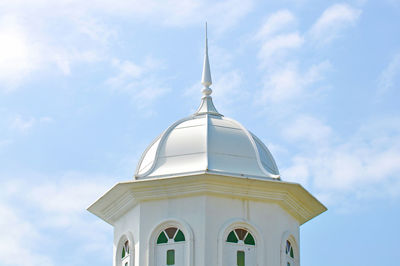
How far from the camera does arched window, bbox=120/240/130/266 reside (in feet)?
94.1

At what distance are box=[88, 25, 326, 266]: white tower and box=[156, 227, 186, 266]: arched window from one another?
0.03m

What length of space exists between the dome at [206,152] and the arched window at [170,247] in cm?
164

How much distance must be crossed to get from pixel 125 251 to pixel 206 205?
2.91m

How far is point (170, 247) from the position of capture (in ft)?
91.0

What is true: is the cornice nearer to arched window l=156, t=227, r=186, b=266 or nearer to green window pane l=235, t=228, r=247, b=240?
green window pane l=235, t=228, r=247, b=240

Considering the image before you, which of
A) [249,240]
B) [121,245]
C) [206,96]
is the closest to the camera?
[249,240]

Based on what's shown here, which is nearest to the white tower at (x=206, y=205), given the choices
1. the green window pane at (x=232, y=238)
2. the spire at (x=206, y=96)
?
the green window pane at (x=232, y=238)

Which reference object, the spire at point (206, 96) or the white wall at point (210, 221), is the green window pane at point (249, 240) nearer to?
the white wall at point (210, 221)

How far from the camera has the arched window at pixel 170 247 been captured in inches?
1084

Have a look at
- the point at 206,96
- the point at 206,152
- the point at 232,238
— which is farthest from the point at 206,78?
the point at 232,238

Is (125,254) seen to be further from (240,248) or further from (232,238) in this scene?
(240,248)

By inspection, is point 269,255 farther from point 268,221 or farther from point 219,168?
point 219,168

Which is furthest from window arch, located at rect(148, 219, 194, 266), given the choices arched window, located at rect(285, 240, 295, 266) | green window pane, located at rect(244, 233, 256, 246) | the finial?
the finial

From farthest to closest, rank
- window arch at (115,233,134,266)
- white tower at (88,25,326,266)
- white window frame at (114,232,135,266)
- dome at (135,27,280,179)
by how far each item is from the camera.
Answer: dome at (135,27,280,179) → white window frame at (114,232,135,266) → window arch at (115,233,134,266) → white tower at (88,25,326,266)
